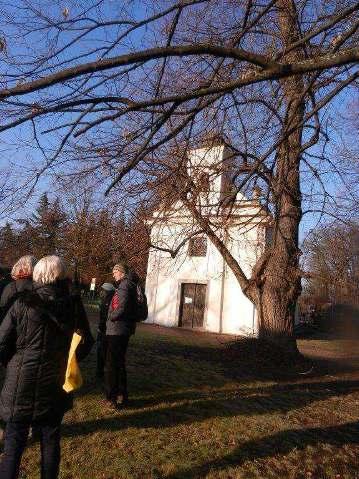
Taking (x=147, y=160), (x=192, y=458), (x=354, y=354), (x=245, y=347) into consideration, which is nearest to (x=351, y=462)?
(x=192, y=458)

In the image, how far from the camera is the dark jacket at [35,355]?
3324mm

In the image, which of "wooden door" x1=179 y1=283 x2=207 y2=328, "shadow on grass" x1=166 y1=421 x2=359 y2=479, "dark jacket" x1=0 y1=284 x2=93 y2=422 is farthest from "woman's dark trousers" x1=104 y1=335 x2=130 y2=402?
"wooden door" x1=179 y1=283 x2=207 y2=328

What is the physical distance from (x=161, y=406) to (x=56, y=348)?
2.94 metres

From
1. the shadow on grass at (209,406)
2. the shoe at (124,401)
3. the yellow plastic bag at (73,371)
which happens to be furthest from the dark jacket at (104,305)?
the yellow plastic bag at (73,371)

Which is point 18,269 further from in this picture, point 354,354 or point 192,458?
point 354,354

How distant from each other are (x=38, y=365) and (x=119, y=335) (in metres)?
2.58

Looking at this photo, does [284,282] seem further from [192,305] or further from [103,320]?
[192,305]

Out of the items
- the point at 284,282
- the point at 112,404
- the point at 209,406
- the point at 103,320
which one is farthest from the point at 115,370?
the point at 284,282

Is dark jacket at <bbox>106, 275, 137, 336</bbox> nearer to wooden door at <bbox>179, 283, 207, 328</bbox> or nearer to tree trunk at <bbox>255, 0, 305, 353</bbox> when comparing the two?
tree trunk at <bbox>255, 0, 305, 353</bbox>

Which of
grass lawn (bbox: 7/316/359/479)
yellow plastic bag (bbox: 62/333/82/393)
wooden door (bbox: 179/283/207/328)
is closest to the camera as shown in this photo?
yellow plastic bag (bbox: 62/333/82/393)

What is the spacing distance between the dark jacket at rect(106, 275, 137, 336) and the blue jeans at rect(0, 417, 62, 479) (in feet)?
8.22

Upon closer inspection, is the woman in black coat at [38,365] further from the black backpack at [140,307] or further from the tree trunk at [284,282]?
the tree trunk at [284,282]

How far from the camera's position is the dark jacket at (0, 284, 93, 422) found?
3324 mm

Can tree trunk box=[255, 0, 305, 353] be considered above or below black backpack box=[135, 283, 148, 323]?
above
